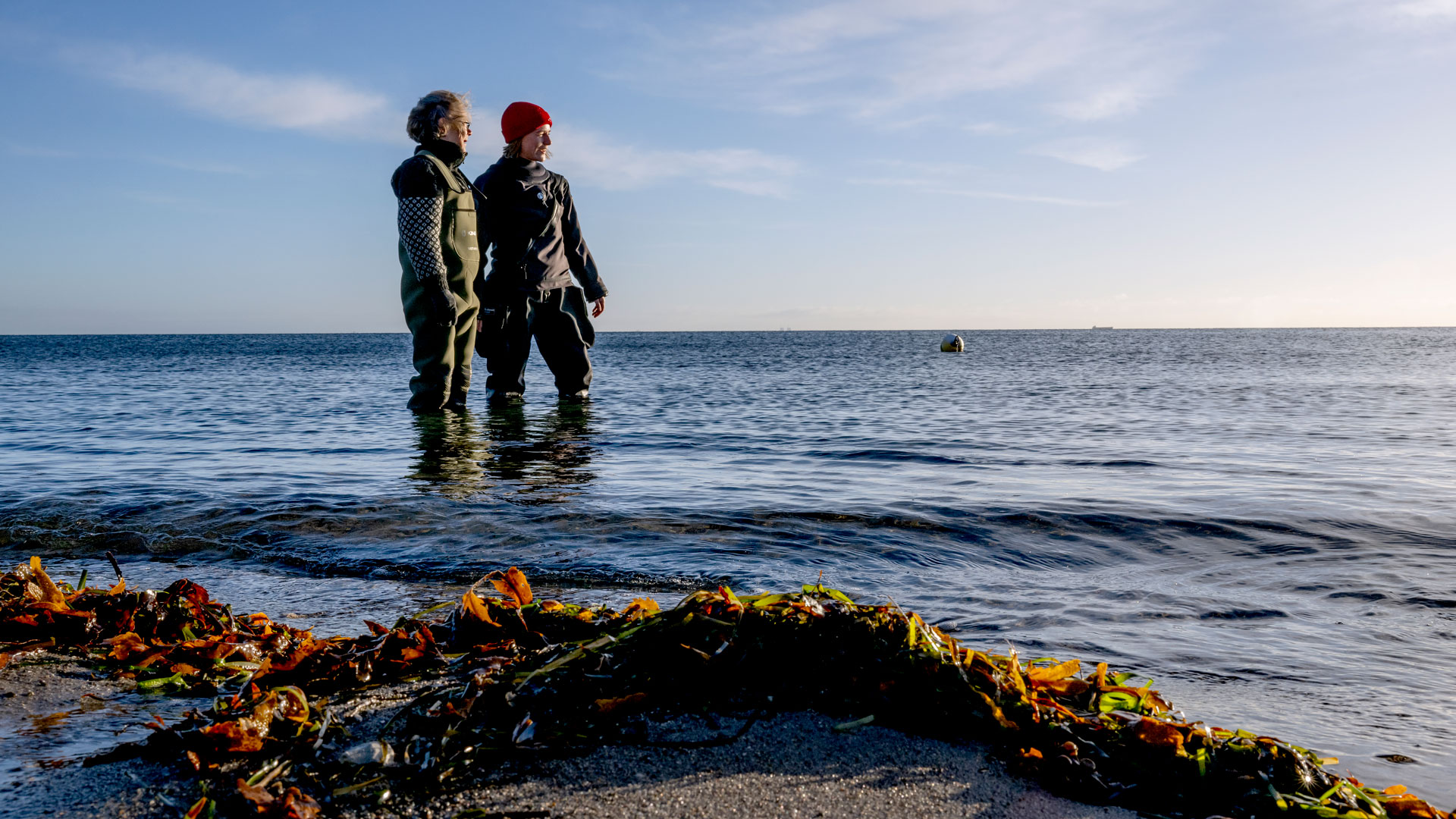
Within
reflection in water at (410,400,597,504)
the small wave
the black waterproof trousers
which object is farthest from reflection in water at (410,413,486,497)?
the small wave

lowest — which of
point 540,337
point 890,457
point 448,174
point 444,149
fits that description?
point 890,457

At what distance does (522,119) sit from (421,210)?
1410 mm

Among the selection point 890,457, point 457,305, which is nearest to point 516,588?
point 890,457

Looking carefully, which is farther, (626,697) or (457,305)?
(457,305)

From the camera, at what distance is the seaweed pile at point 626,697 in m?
1.62

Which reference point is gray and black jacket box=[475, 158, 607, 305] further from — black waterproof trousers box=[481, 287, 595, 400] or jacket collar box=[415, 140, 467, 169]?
jacket collar box=[415, 140, 467, 169]

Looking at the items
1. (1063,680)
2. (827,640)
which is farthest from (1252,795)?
(827,640)

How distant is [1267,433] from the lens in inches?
367

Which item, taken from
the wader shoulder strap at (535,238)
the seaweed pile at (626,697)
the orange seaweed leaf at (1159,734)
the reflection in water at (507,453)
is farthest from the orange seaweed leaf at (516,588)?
the wader shoulder strap at (535,238)

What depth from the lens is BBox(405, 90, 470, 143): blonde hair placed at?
727 centimetres

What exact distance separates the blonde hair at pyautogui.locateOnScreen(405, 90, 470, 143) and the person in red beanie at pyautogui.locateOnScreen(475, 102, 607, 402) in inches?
32.2

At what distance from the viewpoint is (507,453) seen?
22.2ft

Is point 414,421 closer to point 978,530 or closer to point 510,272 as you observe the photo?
point 510,272

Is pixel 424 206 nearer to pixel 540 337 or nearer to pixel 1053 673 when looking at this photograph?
pixel 540 337
